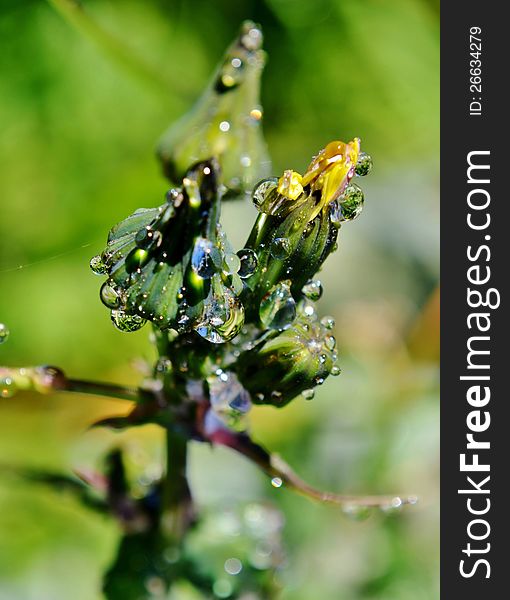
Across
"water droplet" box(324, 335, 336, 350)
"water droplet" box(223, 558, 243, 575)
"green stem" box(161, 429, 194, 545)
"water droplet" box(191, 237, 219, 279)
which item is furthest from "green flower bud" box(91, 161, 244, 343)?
"water droplet" box(223, 558, 243, 575)

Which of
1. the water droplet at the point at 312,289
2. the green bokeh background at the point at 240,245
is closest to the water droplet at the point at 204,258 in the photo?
the water droplet at the point at 312,289

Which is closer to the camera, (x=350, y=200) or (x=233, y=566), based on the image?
(x=350, y=200)

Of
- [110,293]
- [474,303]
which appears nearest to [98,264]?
[110,293]

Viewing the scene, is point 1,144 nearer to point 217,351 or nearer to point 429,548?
point 217,351

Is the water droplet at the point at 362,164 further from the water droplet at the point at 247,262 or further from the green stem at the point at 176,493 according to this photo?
the green stem at the point at 176,493

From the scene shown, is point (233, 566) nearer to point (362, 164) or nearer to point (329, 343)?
point (329, 343)

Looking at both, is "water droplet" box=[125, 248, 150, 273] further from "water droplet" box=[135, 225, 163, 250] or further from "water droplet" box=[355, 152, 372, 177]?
"water droplet" box=[355, 152, 372, 177]
